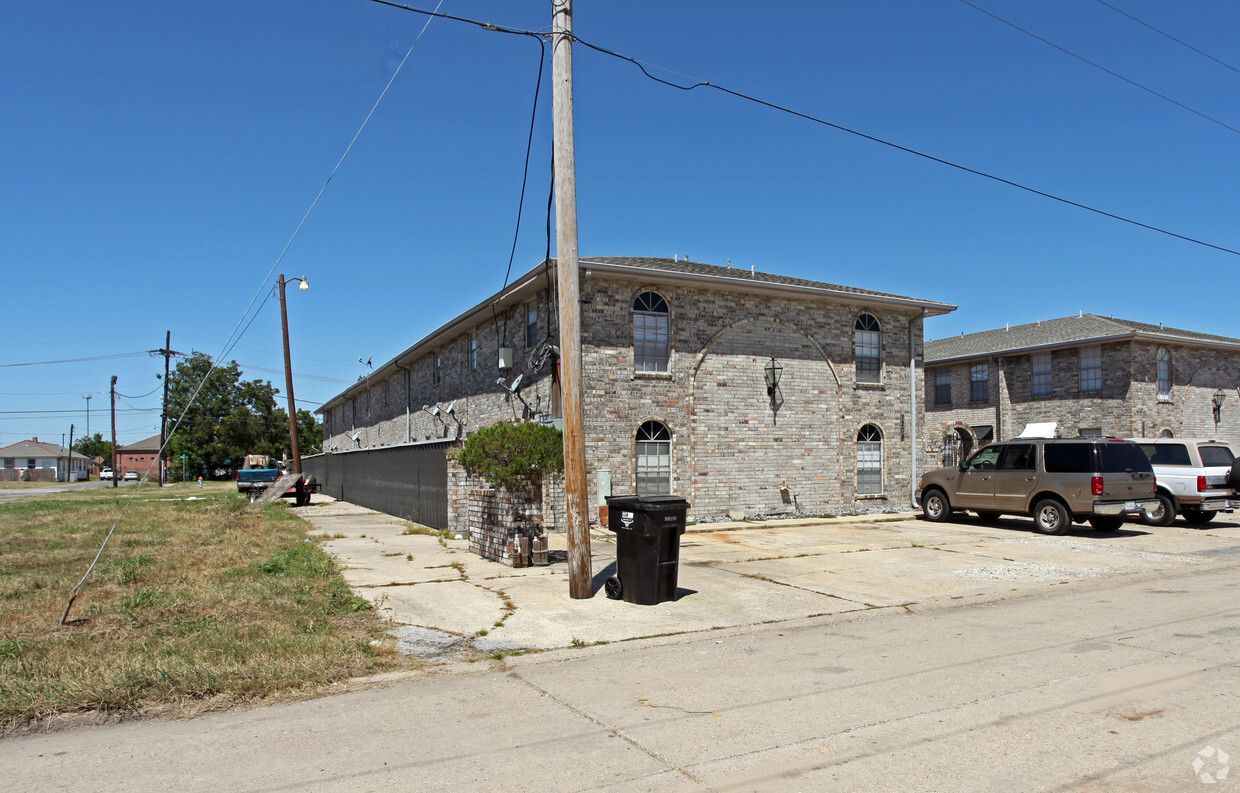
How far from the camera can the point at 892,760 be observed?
14.1 ft

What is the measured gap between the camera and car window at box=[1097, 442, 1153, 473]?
15070 millimetres

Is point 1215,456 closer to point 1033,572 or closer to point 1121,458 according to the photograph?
point 1121,458

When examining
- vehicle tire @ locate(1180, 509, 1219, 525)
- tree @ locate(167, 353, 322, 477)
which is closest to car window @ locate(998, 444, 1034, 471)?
vehicle tire @ locate(1180, 509, 1219, 525)

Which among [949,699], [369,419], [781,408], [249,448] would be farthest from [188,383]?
[949,699]

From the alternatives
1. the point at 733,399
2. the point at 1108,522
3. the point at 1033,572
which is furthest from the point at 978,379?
the point at 1033,572

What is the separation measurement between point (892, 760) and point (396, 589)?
275 inches

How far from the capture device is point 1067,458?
15484mm

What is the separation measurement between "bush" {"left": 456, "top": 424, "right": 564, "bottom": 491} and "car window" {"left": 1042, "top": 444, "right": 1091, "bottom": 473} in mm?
10369

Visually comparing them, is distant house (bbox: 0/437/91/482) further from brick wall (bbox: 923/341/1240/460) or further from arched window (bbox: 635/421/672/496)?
brick wall (bbox: 923/341/1240/460)

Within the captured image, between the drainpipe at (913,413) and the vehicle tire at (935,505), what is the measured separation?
2.40 meters

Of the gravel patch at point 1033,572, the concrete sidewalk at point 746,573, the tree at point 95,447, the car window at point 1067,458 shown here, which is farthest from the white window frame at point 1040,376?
the tree at point 95,447

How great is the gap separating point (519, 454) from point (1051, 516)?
11187mm

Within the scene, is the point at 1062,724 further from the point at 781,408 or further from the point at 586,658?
the point at 781,408

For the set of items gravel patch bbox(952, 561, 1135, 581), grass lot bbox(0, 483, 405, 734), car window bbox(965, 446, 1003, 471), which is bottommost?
gravel patch bbox(952, 561, 1135, 581)
